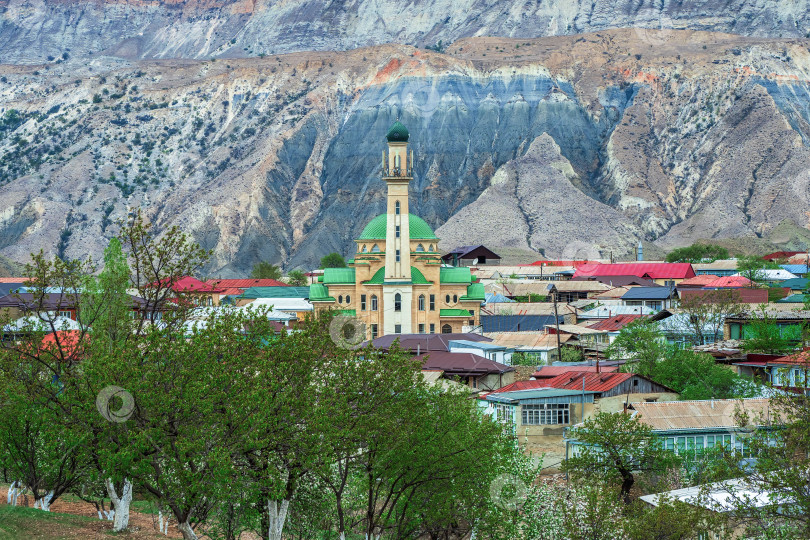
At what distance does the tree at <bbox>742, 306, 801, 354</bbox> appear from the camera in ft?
220

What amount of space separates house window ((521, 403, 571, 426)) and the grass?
71.8ft

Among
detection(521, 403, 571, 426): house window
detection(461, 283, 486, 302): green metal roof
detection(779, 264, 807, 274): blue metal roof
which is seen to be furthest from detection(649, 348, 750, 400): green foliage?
detection(779, 264, 807, 274): blue metal roof

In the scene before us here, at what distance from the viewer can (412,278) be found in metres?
101

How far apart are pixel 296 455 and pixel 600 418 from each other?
17.5 meters

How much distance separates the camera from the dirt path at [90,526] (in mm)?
34406

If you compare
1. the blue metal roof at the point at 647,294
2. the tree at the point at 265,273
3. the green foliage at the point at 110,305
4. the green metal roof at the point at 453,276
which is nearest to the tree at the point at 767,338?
the blue metal roof at the point at 647,294

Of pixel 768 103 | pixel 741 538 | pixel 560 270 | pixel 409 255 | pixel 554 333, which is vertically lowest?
pixel 741 538

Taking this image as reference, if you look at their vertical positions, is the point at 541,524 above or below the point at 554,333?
below

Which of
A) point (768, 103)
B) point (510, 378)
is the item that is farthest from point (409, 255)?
point (768, 103)

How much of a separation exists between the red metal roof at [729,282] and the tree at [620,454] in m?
71.2

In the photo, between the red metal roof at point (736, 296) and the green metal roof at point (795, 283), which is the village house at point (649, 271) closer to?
the green metal roof at point (795, 283)

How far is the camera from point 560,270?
5748 inches

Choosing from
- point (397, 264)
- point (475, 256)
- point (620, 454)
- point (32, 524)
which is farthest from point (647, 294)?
point (32, 524)

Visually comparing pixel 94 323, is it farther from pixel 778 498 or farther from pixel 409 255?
pixel 409 255
